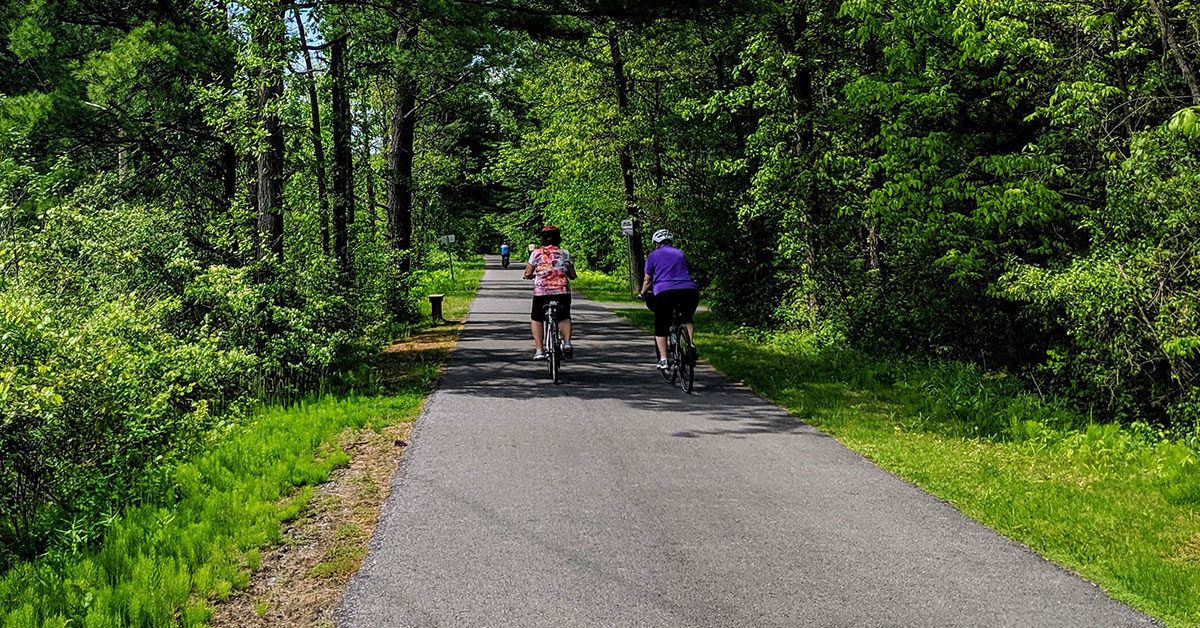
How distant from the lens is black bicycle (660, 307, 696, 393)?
35.9ft

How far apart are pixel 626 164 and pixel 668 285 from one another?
18687mm

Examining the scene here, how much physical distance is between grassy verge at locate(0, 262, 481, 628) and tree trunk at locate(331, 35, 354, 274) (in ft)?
26.3

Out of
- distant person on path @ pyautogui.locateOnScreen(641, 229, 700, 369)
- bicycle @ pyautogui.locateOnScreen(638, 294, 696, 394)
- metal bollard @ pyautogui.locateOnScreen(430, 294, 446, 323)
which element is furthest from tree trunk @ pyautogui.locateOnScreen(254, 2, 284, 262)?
metal bollard @ pyautogui.locateOnScreen(430, 294, 446, 323)

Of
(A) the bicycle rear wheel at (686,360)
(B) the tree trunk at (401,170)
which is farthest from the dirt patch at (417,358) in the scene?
(A) the bicycle rear wheel at (686,360)

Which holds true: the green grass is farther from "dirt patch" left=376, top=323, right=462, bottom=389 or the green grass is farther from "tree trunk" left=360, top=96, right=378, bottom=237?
"dirt patch" left=376, top=323, right=462, bottom=389

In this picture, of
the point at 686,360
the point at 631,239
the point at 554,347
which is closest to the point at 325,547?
the point at 686,360

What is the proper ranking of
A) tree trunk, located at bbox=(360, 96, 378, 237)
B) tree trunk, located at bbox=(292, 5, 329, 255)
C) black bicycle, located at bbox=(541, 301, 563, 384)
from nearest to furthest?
black bicycle, located at bbox=(541, 301, 563, 384) < tree trunk, located at bbox=(292, 5, 329, 255) < tree trunk, located at bbox=(360, 96, 378, 237)

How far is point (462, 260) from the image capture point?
69188mm

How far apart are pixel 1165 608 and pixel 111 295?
10198 millimetres

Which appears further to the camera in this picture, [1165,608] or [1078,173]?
[1078,173]

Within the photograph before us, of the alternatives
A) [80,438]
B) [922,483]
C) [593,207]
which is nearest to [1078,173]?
[922,483]

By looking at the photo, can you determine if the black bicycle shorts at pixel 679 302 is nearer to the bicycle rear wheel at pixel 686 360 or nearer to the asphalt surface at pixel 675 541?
the bicycle rear wheel at pixel 686 360

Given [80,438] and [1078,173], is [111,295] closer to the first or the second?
[80,438]

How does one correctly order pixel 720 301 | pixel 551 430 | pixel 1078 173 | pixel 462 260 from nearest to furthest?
pixel 551 430
pixel 1078 173
pixel 720 301
pixel 462 260
